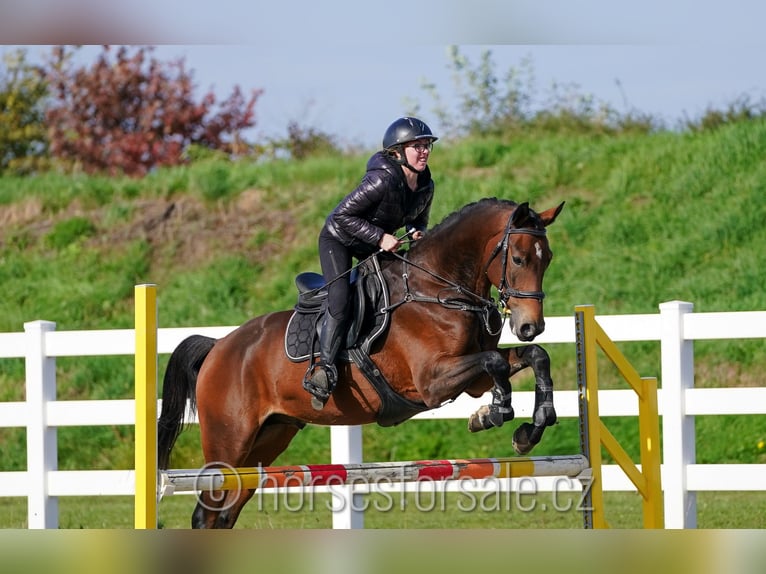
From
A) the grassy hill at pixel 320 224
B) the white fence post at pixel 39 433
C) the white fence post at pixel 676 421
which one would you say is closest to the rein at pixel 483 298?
the white fence post at pixel 676 421

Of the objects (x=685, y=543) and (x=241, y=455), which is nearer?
(x=685, y=543)

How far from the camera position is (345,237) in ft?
20.6

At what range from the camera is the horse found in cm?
570

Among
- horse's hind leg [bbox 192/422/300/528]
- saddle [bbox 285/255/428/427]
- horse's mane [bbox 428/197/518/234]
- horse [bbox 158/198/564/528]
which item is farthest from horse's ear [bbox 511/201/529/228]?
horse's hind leg [bbox 192/422/300/528]

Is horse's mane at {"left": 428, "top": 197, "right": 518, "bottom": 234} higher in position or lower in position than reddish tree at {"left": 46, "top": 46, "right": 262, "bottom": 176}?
lower

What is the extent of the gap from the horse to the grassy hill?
4.38 meters

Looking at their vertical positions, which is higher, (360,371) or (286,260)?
(286,260)

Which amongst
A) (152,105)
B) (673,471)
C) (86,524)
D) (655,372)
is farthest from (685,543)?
(152,105)

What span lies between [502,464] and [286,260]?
9093mm

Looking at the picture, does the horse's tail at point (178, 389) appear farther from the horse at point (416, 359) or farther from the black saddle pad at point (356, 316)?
the black saddle pad at point (356, 316)

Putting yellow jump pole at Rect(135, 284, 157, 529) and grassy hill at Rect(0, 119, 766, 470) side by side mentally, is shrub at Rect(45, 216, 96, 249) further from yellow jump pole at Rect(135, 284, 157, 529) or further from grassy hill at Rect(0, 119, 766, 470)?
yellow jump pole at Rect(135, 284, 157, 529)

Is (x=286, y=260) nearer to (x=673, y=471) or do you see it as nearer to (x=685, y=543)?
(x=673, y=471)

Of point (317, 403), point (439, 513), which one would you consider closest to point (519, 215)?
point (317, 403)

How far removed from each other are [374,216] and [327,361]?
0.80 m
